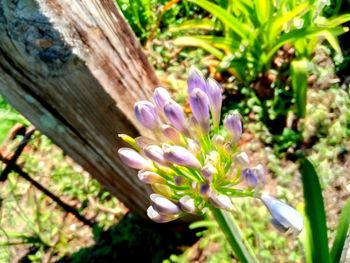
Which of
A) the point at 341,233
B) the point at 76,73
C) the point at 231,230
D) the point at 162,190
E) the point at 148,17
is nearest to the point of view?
the point at 162,190

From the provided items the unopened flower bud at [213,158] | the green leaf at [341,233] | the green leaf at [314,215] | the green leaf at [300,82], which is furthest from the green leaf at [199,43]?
the unopened flower bud at [213,158]

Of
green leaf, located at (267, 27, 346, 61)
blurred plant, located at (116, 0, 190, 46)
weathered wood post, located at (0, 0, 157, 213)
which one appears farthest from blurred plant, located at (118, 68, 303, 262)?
blurred plant, located at (116, 0, 190, 46)

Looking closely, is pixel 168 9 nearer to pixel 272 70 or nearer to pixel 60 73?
pixel 272 70

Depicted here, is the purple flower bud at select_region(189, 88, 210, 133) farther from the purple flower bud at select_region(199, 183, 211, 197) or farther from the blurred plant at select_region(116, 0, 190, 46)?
the blurred plant at select_region(116, 0, 190, 46)

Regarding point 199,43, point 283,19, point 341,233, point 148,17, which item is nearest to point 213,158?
point 341,233

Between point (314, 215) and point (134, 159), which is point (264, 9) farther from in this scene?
point (134, 159)

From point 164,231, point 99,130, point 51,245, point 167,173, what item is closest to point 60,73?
point 99,130
